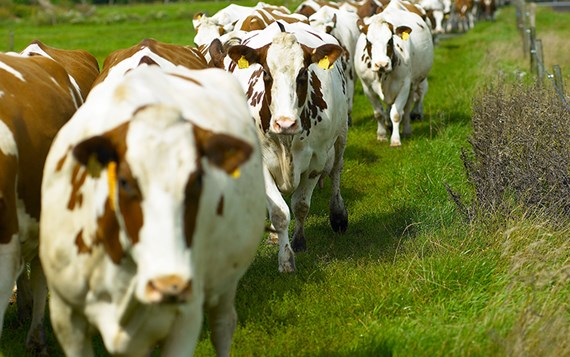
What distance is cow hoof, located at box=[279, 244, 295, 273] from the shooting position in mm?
Result: 8039

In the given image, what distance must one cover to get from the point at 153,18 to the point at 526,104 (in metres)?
43.0

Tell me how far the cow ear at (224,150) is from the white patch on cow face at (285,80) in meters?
3.33

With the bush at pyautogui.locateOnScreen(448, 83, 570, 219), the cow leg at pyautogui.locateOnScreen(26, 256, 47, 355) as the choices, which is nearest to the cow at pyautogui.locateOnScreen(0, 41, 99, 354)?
the cow leg at pyautogui.locateOnScreen(26, 256, 47, 355)

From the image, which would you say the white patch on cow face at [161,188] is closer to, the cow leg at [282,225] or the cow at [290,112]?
the cow at [290,112]

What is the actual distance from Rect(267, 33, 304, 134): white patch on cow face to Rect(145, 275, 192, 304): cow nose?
3824 millimetres

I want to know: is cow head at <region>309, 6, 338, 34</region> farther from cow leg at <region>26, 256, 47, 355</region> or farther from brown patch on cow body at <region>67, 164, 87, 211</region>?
brown patch on cow body at <region>67, 164, 87, 211</region>

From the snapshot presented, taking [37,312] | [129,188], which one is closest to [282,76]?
[37,312]

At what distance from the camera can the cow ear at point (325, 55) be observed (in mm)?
8352

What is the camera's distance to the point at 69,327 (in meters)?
4.84

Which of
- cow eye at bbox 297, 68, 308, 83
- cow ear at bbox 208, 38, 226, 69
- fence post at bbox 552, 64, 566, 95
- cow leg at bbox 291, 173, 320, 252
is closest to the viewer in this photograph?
cow eye at bbox 297, 68, 308, 83

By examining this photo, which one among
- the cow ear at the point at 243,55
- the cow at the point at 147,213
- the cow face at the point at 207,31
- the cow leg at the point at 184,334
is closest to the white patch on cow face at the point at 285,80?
the cow ear at the point at 243,55

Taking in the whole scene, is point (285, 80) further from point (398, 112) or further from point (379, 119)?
point (379, 119)

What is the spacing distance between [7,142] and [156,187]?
1882 mm

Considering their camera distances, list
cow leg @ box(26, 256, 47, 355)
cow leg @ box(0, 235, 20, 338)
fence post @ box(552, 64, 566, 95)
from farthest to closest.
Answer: fence post @ box(552, 64, 566, 95)
cow leg @ box(26, 256, 47, 355)
cow leg @ box(0, 235, 20, 338)
